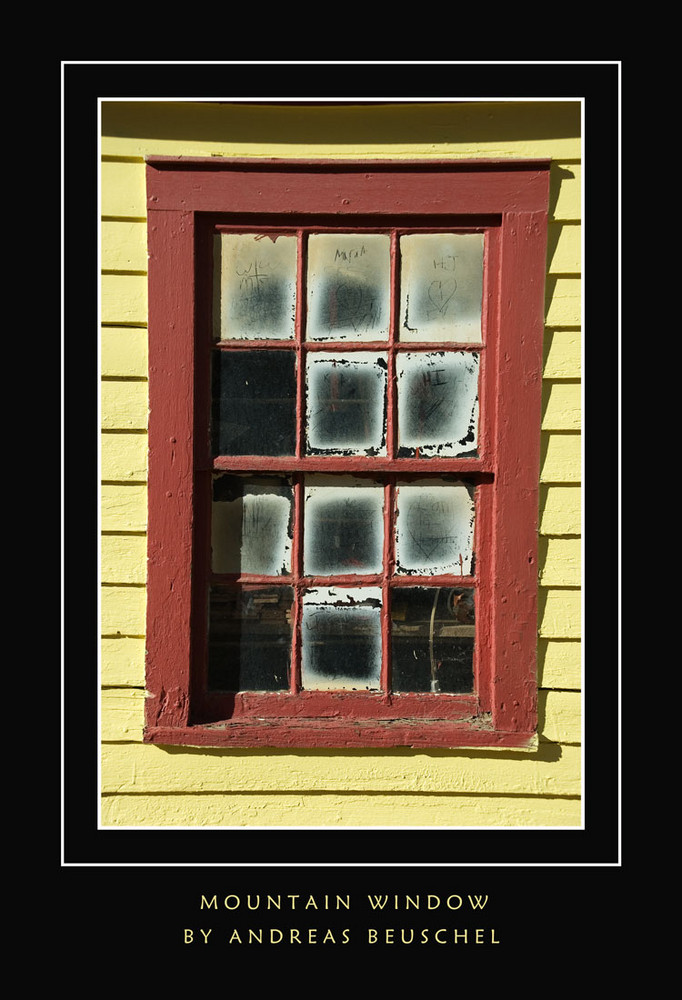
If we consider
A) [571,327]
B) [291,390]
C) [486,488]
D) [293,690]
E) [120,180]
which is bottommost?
[293,690]

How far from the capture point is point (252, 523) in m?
2.53

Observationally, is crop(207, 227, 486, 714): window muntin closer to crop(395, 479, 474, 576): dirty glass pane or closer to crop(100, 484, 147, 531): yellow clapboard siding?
crop(395, 479, 474, 576): dirty glass pane

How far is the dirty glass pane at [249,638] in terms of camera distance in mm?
2537

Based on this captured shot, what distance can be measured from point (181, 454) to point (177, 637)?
634 mm

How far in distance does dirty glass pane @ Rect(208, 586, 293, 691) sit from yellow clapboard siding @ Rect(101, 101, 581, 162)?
1536mm

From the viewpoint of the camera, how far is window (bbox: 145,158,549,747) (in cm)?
241

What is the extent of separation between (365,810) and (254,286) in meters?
1.88

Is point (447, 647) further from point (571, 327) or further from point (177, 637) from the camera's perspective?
point (571, 327)

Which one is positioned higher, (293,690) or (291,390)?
(291,390)

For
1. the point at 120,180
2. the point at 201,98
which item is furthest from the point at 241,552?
the point at 201,98

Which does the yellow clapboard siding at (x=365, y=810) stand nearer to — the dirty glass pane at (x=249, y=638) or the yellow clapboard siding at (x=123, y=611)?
the dirty glass pane at (x=249, y=638)

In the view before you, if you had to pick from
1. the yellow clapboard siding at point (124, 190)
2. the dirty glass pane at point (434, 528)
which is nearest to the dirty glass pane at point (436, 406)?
the dirty glass pane at point (434, 528)

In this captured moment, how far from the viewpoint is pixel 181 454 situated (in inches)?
95.9

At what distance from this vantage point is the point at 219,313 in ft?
8.20
